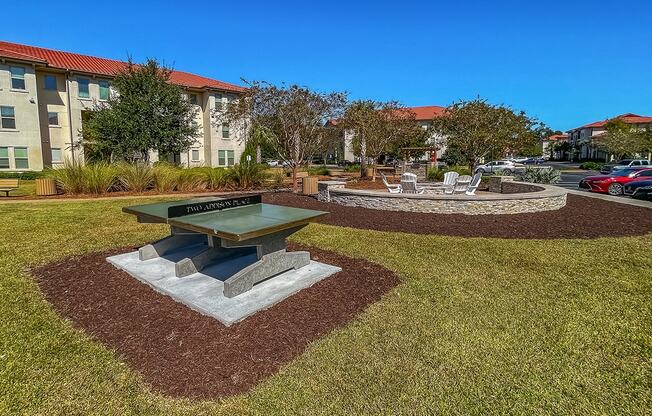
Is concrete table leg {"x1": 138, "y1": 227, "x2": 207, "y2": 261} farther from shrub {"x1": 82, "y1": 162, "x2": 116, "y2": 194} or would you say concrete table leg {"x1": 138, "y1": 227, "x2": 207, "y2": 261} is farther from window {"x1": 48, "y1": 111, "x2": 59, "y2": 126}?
window {"x1": 48, "y1": 111, "x2": 59, "y2": 126}

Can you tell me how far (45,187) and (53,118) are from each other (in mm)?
19563

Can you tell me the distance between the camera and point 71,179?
1476cm

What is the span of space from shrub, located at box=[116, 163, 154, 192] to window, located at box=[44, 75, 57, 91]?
19.8 metres

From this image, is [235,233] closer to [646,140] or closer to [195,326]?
[195,326]

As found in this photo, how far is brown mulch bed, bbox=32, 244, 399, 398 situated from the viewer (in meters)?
3.00

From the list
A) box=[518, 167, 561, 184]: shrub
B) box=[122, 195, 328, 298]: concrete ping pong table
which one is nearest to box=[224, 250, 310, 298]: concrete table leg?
box=[122, 195, 328, 298]: concrete ping pong table

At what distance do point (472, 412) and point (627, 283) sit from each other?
409cm

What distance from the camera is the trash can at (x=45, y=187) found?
1456 centimetres

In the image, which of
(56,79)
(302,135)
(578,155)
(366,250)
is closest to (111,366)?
(366,250)

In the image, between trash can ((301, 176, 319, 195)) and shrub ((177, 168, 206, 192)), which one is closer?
trash can ((301, 176, 319, 195))

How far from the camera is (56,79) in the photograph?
29.3 meters

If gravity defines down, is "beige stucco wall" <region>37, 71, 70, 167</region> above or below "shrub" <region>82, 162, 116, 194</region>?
above

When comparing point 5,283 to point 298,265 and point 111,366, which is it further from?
point 298,265

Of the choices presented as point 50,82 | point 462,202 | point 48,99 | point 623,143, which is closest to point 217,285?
point 462,202
